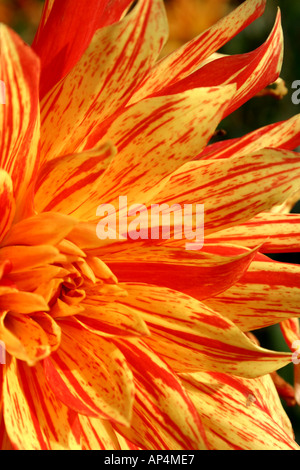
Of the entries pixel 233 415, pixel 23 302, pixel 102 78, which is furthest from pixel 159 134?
pixel 233 415

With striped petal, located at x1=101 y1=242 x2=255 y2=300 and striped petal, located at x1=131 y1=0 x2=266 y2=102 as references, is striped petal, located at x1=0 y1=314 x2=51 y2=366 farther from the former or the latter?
striped petal, located at x1=131 y1=0 x2=266 y2=102

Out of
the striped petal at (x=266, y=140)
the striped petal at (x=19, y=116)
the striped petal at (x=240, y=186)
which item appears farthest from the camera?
the striped petal at (x=266, y=140)

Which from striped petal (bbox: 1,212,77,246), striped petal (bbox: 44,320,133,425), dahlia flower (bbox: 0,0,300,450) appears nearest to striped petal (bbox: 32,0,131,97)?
dahlia flower (bbox: 0,0,300,450)

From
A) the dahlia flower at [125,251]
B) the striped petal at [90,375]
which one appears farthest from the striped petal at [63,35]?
the striped petal at [90,375]

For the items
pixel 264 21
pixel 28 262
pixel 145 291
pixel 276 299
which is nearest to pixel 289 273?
pixel 276 299

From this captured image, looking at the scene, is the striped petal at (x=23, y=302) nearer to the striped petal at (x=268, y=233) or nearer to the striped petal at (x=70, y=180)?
the striped petal at (x=70, y=180)

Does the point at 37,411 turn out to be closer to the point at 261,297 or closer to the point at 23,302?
the point at 23,302
